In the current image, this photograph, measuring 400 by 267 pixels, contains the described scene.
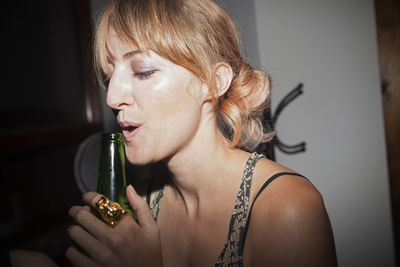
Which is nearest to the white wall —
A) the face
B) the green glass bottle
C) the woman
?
the woman

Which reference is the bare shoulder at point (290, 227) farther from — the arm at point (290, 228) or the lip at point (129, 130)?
the lip at point (129, 130)

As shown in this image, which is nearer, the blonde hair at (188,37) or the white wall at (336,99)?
the blonde hair at (188,37)

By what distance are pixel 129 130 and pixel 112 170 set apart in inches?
2.8

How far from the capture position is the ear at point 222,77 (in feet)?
1.65

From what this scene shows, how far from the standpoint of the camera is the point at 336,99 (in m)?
0.62

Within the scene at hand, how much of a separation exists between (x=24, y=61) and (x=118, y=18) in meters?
0.53

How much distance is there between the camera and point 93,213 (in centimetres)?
49

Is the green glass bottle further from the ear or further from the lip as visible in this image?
the ear

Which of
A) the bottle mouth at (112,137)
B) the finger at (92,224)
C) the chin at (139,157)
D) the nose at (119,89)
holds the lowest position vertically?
the finger at (92,224)

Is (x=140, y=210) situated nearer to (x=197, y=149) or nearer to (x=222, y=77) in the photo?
(x=197, y=149)

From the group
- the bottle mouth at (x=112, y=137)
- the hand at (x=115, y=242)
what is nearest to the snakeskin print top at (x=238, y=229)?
the hand at (x=115, y=242)

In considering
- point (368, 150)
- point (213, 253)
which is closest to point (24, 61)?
point (213, 253)

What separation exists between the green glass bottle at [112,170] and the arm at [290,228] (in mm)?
228

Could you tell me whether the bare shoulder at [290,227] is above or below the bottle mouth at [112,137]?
below
